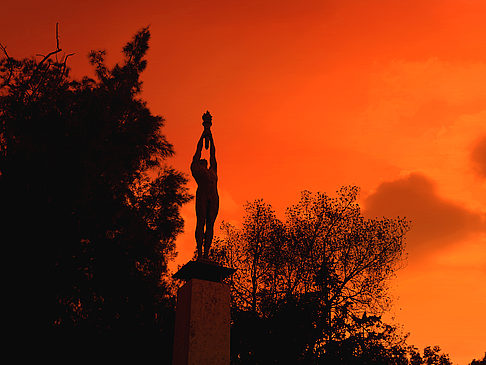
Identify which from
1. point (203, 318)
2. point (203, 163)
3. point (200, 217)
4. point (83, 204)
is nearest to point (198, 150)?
point (203, 163)

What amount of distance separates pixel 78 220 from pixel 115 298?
3702 mm

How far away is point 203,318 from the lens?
8.09m

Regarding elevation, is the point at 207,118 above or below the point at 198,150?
above

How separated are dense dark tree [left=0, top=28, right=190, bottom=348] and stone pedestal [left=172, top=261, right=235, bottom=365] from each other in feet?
42.4

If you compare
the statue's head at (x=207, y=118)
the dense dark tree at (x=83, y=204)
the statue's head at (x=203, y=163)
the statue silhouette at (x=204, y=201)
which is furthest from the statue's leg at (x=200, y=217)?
the dense dark tree at (x=83, y=204)

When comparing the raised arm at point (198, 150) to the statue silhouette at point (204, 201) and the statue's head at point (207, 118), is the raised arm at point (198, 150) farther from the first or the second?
the statue's head at point (207, 118)

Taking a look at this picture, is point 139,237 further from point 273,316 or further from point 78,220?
point 273,316

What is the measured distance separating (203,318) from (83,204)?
45.5ft

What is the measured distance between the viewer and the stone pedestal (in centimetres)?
790

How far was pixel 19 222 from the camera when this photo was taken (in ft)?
63.5

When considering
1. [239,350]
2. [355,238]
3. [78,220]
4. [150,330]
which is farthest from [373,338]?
[78,220]

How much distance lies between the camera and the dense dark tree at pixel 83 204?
64.6ft

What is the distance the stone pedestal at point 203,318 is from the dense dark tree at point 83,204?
1291 cm

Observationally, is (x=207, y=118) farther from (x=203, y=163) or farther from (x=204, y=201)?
(x=204, y=201)
